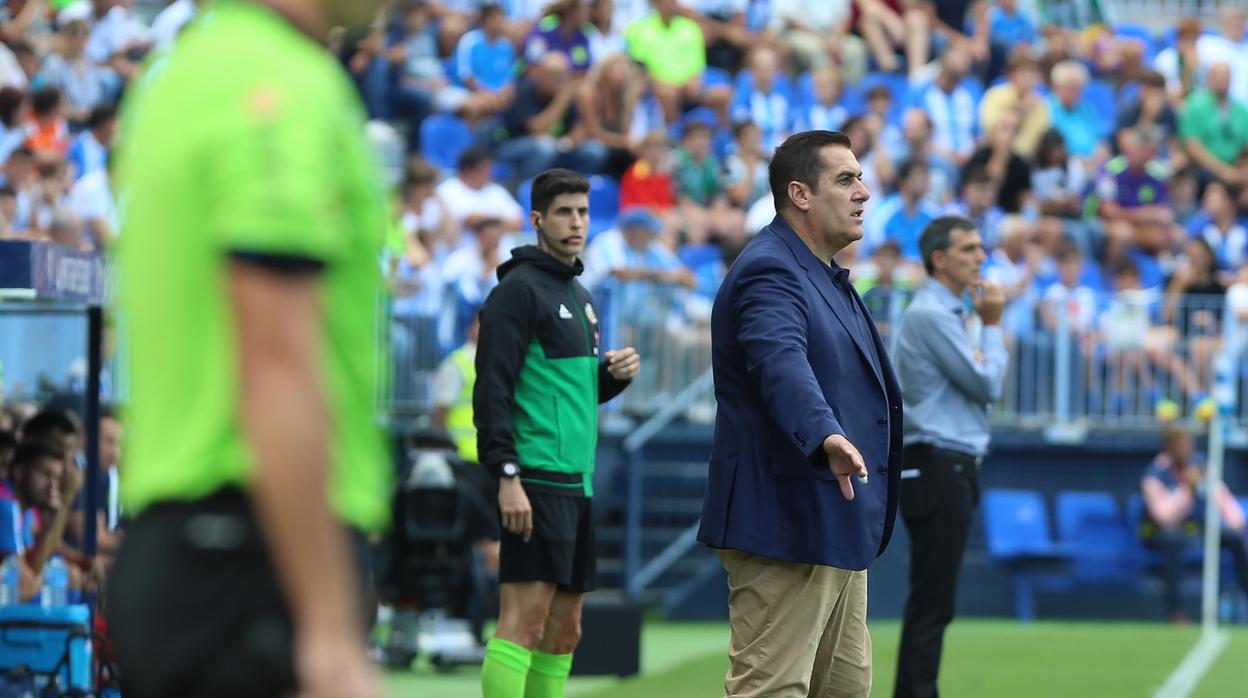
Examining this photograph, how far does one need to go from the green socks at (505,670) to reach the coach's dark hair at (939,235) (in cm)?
262

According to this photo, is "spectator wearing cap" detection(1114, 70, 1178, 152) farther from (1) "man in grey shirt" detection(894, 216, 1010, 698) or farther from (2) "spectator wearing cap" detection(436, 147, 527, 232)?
(1) "man in grey shirt" detection(894, 216, 1010, 698)

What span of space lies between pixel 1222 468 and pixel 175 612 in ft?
51.8

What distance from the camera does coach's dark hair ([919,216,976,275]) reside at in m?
8.56

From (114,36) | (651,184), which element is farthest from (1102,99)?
(114,36)

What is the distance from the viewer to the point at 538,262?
773cm

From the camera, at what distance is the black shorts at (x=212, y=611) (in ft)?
8.91

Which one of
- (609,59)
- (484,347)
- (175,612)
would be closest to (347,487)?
(175,612)

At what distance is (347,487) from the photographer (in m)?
2.79

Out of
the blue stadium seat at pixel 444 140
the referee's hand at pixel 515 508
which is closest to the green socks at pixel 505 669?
the referee's hand at pixel 515 508

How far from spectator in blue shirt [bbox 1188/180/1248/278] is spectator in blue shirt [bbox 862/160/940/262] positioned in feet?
9.66

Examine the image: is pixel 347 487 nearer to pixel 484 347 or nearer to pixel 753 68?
pixel 484 347

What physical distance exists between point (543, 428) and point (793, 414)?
1835 mm

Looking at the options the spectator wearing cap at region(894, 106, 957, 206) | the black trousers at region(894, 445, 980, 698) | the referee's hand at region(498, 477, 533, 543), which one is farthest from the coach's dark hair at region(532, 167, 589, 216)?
the spectator wearing cap at region(894, 106, 957, 206)

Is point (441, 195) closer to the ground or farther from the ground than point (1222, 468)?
farther from the ground
